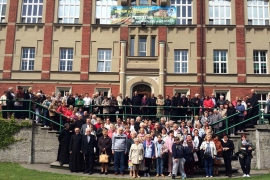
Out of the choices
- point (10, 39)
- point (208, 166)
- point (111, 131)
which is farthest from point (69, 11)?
point (208, 166)

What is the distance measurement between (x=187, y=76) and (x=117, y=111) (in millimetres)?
9501

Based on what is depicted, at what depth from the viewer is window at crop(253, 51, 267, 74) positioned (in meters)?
25.0

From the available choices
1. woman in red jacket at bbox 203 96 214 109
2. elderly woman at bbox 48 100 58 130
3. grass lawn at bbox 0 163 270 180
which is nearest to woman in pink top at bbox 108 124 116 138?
grass lawn at bbox 0 163 270 180

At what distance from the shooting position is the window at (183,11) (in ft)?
84.4

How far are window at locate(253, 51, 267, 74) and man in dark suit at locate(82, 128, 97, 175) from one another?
17.5 metres

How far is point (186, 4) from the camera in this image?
25953mm

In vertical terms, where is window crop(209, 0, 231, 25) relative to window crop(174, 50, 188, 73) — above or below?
above

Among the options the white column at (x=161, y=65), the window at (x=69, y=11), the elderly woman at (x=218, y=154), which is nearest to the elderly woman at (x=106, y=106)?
the elderly woman at (x=218, y=154)

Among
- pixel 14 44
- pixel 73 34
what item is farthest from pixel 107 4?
pixel 14 44

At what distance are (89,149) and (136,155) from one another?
1993mm

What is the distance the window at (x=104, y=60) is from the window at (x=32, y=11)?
5.99m

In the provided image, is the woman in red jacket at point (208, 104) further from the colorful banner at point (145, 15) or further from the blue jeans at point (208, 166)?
the colorful banner at point (145, 15)

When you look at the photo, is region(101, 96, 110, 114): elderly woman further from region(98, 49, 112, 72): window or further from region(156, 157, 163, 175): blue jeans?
region(98, 49, 112, 72): window

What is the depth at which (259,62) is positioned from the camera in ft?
82.2
